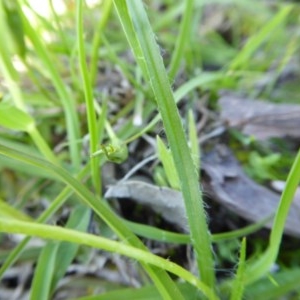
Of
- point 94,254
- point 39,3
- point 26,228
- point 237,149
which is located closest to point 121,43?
point 39,3

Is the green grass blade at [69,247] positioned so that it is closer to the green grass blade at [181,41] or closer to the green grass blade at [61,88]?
the green grass blade at [61,88]

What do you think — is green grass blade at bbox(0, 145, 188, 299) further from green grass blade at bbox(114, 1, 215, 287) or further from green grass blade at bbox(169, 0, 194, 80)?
green grass blade at bbox(169, 0, 194, 80)

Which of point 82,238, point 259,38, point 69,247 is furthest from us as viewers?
point 259,38

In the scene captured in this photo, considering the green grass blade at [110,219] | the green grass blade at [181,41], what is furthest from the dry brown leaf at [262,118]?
the green grass blade at [110,219]

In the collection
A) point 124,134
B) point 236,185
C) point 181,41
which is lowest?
point 236,185

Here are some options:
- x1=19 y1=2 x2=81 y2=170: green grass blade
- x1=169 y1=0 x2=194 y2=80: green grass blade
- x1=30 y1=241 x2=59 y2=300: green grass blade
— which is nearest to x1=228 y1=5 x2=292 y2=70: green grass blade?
x1=169 y1=0 x2=194 y2=80: green grass blade

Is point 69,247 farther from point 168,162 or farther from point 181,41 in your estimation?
point 181,41

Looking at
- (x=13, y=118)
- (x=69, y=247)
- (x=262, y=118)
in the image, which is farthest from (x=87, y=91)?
(x=262, y=118)

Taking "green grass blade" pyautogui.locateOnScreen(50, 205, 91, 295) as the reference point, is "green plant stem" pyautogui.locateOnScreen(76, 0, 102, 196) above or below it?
above
